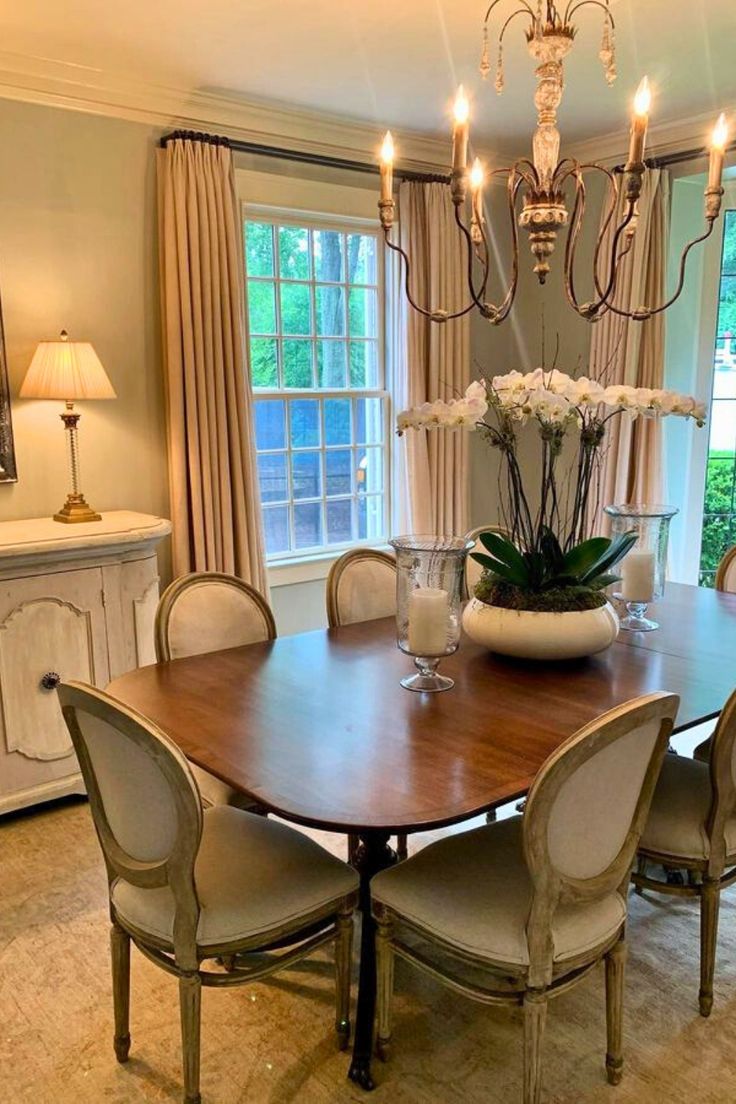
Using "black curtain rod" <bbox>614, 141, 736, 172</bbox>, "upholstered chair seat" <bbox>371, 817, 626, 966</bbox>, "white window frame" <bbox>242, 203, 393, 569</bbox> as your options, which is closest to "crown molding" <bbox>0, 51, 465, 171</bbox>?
"white window frame" <bbox>242, 203, 393, 569</bbox>

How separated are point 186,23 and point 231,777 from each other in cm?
248

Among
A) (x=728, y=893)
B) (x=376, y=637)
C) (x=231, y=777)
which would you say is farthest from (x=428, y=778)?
(x=728, y=893)

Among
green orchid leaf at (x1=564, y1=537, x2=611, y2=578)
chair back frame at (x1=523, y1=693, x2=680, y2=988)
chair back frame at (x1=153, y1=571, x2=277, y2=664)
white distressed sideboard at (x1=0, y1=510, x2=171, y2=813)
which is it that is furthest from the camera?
white distressed sideboard at (x1=0, y1=510, x2=171, y2=813)

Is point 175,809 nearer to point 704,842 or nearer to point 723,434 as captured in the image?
point 704,842

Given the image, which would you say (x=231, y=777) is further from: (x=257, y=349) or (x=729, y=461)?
(x=729, y=461)

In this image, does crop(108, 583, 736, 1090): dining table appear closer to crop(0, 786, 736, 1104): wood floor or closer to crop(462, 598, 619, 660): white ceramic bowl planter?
crop(462, 598, 619, 660): white ceramic bowl planter

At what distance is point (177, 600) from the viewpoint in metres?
2.38

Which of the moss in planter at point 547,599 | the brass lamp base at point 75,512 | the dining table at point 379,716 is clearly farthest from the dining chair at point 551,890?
the brass lamp base at point 75,512

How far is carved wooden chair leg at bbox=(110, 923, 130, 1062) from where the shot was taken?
5.92ft

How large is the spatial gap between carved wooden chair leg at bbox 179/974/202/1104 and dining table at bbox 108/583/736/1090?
0.34 metres

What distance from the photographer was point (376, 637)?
2502 millimetres

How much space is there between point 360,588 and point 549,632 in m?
0.83

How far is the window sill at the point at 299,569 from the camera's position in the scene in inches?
159

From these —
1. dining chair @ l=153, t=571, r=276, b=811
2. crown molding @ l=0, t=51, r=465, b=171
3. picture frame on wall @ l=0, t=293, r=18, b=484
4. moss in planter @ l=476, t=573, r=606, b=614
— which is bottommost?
dining chair @ l=153, t=571, r=276, b=811
